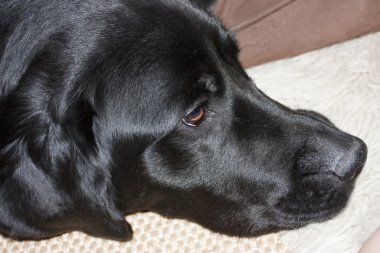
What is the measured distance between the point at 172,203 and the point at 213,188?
187 millimetres

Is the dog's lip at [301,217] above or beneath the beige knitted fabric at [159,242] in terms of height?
above

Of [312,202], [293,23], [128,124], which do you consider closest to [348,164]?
[312,202]

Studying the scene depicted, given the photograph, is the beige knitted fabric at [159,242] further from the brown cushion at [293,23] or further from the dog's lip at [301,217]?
the brown cushion at [293,23]

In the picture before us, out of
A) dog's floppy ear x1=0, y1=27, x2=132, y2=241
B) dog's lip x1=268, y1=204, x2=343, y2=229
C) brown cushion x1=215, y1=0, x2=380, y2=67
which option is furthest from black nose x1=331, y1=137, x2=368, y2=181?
brown cushion x1=215, y1=0, x2=380, y2=67

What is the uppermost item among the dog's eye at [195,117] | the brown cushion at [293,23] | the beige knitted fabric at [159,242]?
the dog's eye at [195,117]

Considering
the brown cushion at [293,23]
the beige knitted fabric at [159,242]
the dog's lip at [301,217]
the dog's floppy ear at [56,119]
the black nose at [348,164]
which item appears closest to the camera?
the dog's floppy ear at [56,119]

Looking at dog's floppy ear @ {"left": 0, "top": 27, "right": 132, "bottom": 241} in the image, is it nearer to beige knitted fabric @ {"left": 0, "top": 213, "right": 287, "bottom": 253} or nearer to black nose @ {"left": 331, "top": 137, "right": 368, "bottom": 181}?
beige knitted fabric @ {"left": 0, "top": 213, "right": 287, "bottom": 253}

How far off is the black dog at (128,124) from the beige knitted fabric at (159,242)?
16.7 inches

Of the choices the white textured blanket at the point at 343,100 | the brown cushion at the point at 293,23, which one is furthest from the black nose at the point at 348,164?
the brown cushion at the point at 293,23

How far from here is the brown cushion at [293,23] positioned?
2.90m

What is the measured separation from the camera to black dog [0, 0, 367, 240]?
176 cm

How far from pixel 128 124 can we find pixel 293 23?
147 centimetres

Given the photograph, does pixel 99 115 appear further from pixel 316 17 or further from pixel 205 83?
pixel 316 17

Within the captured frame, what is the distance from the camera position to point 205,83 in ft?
5.96
